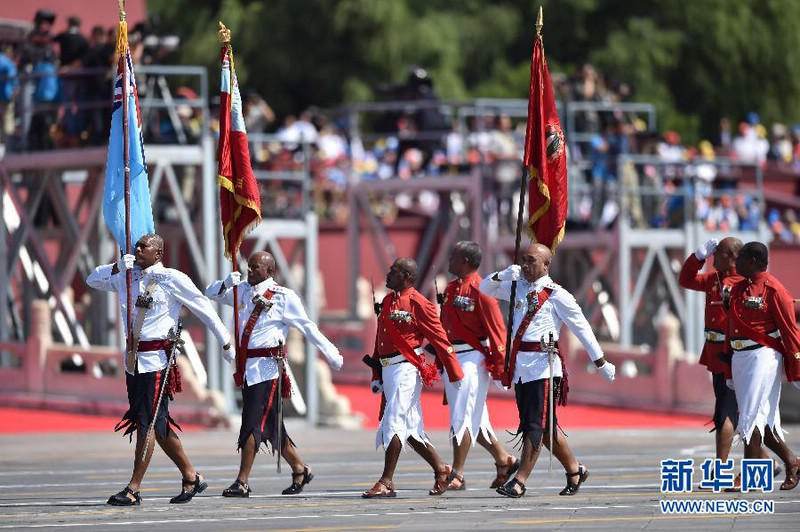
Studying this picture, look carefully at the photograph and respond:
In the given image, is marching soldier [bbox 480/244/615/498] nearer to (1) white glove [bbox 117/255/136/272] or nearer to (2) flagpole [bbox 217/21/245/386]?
(2) flagpole [bbox 217/21/245/386]

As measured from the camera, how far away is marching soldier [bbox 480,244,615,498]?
15.4 meters

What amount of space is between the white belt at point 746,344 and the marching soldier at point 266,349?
306cm

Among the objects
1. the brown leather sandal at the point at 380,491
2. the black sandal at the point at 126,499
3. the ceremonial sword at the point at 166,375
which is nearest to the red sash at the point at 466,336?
the brown leather sandal at the point at 380,491

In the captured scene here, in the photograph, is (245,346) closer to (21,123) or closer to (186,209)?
(186,209)

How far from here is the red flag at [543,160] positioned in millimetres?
16359

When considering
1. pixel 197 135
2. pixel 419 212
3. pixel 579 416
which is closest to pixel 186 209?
pixel 197 135

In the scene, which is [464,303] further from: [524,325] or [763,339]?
[763,339]

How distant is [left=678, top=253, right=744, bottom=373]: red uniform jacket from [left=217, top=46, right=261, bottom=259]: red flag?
11.6 feet

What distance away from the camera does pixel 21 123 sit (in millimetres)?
28250

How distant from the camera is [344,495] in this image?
52.5 ft

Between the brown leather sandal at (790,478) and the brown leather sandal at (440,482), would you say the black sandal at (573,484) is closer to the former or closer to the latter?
the brown leather sandal at (440,482)

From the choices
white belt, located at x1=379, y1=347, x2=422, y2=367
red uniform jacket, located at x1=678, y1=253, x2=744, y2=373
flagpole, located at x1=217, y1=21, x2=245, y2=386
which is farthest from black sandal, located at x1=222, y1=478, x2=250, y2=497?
red uniform jacket, located at x1=678, y1=253, x2=744, y2=373

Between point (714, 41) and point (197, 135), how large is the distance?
26963 millimetres

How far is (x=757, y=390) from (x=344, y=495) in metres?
3.28
